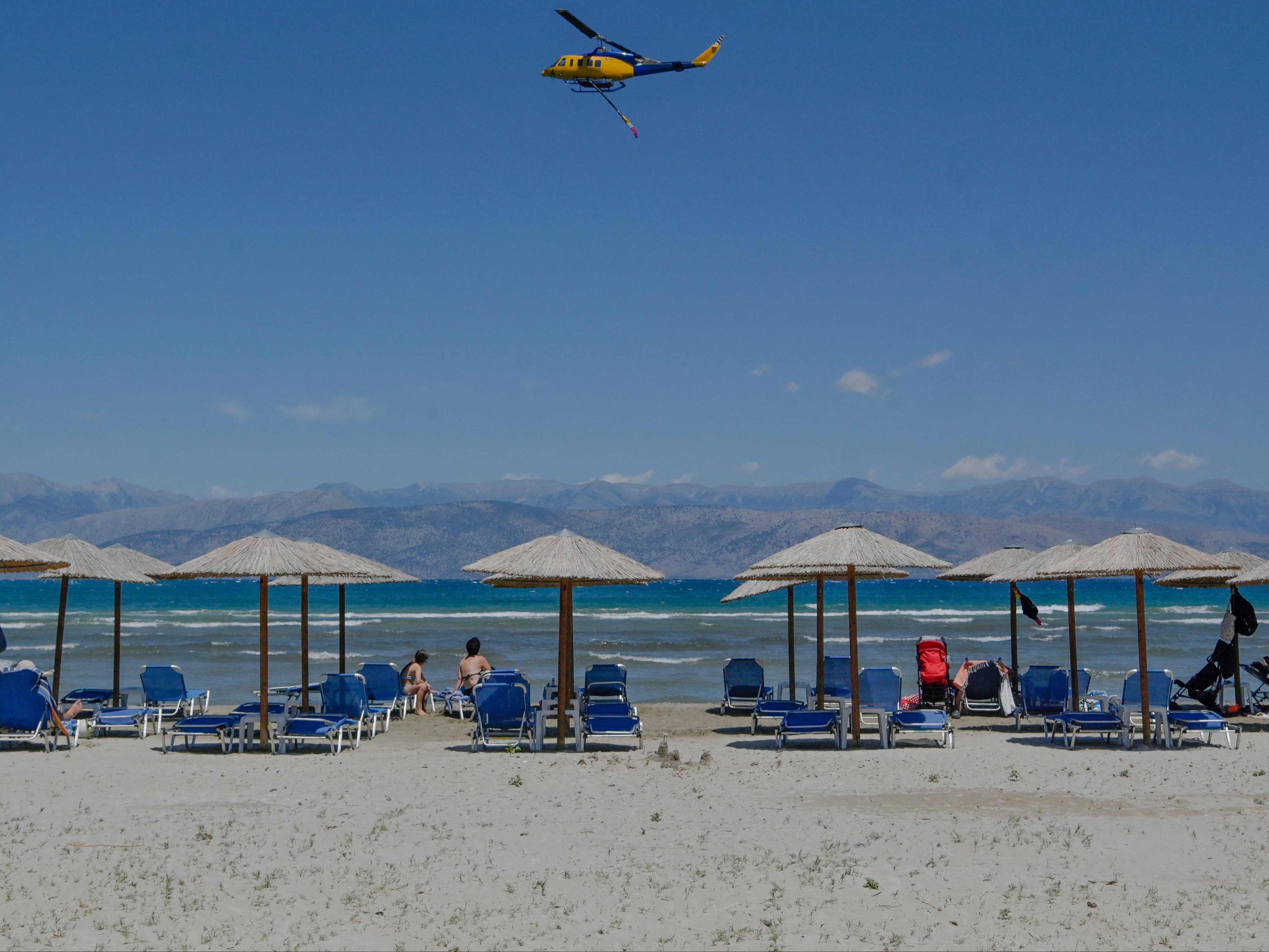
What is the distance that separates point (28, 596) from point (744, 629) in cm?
6882

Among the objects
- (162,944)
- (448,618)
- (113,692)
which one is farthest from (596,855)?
(448,618)

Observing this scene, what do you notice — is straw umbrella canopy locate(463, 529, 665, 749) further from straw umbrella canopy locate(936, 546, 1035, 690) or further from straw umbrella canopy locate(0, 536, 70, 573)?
straw umbrella canopy locate(936, 546, 1035, 690)

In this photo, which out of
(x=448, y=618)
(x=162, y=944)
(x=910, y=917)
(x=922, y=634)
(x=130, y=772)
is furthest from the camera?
(x=448, y=618)

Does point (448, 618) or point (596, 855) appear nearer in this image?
point (596, 855)

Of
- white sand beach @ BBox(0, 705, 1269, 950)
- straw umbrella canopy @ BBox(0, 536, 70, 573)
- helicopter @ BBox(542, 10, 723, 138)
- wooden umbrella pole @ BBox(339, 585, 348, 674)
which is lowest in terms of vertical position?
white sand beach @ BBox(0, 705, 1269, 950)

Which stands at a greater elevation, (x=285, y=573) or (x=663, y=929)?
(x=285, y=573)

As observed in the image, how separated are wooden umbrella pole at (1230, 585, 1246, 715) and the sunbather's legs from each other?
9181 millimetres

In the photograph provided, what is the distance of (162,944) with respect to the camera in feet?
16.4

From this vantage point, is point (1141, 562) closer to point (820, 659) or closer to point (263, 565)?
point (820, 659)

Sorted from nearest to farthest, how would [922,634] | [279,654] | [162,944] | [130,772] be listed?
1. [162,944]
2. [130,772]
3. [279,654]
4. [922,634]

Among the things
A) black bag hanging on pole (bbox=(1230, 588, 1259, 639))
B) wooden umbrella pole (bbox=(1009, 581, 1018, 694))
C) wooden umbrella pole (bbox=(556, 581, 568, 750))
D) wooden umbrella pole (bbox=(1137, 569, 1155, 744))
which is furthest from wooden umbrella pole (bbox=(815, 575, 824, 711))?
black bag hanging on pole (bbox=(1230, 588, 1259, 639))

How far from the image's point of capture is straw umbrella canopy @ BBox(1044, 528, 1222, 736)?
400 inches

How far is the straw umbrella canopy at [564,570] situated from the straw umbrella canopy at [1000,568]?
4.84 metres

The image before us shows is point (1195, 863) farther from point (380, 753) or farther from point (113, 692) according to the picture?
point (113, 692)
